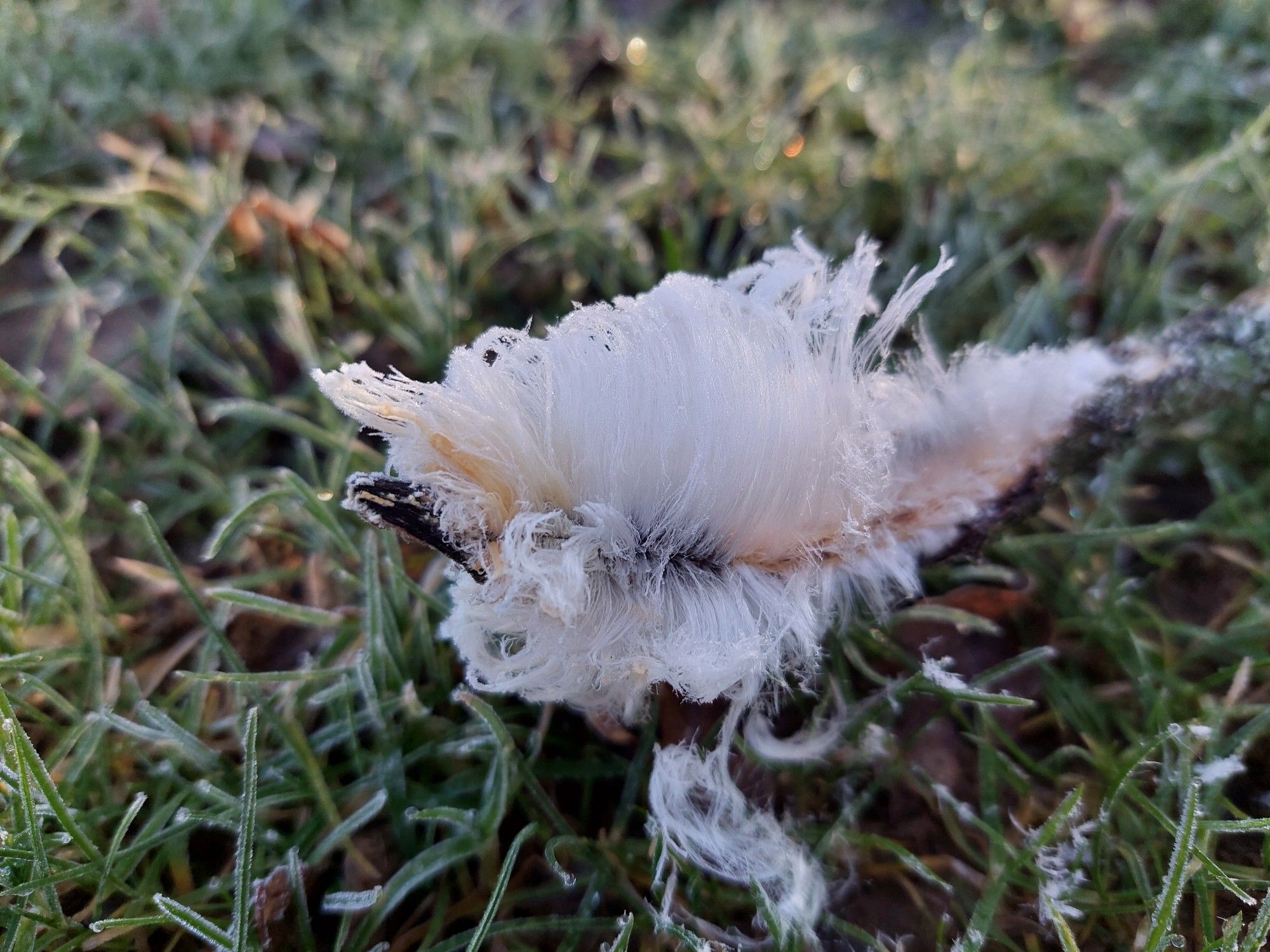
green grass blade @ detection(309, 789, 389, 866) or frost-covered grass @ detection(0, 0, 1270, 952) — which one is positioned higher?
frost-covered grass @ detection(0, 0, 1270, 952)

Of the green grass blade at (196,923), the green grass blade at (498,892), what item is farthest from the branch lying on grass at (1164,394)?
the green grass blade at (196,923)

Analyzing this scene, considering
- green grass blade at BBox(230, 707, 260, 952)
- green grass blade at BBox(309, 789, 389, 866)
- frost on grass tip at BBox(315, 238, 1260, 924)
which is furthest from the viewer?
green grass blade at BBox(309, 789, 389, 866)

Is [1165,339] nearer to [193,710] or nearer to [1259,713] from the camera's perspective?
[1259,713]

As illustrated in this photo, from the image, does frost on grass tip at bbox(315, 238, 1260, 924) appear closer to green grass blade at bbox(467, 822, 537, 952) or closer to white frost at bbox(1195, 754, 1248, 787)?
green grass blade at bbox(467, 822, 537, 952)

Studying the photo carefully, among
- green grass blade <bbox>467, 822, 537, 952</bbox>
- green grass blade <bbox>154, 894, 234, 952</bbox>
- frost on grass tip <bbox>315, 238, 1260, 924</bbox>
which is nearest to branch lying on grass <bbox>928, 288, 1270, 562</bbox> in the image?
frost on grass tip <bbox>315, 238, 1260, 924</bbox>

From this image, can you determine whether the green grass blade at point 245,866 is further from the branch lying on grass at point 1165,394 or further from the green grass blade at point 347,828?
the branch lying on grass at point 1165,394

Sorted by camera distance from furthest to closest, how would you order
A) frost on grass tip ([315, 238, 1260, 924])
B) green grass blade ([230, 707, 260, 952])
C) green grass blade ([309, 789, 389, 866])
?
green grass blade ([309, 789, 389, 866]), green grass blade ([230, 707, 260, 952]), frost on grass tip ([315, 238, 1260, 924])

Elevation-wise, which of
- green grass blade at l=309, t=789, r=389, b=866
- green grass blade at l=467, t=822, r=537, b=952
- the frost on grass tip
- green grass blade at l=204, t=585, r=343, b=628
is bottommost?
green grass blade at l=309, t=789, r=389, b=866
